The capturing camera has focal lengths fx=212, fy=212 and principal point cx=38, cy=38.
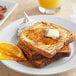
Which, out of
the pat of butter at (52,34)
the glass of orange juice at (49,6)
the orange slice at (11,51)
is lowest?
the glass of orange juice at (49,6)

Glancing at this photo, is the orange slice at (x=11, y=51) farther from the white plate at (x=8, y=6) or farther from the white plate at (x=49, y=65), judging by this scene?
the white plate at (x=8, y=6)

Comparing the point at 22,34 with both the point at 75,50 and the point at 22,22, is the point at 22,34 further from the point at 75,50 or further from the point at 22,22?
the point at 75,50

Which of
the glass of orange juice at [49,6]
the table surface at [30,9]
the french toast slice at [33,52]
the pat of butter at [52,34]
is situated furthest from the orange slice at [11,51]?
the glass of orange juice at [49,6]

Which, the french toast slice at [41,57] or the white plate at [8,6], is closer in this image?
the french toast slice at [41,57]

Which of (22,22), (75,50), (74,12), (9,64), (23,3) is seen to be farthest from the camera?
(23,3)

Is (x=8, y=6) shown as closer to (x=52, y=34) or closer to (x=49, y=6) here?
(x=49, y=6)

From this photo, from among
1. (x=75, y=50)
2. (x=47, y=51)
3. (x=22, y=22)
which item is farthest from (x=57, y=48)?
(x=22, y=22)

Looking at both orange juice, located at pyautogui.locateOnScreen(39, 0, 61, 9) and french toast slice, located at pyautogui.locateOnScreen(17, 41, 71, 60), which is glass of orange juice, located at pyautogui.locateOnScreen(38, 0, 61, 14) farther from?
french toast slice, located at pyautogui.locateOnScreen(17, 41, 71, 60)
